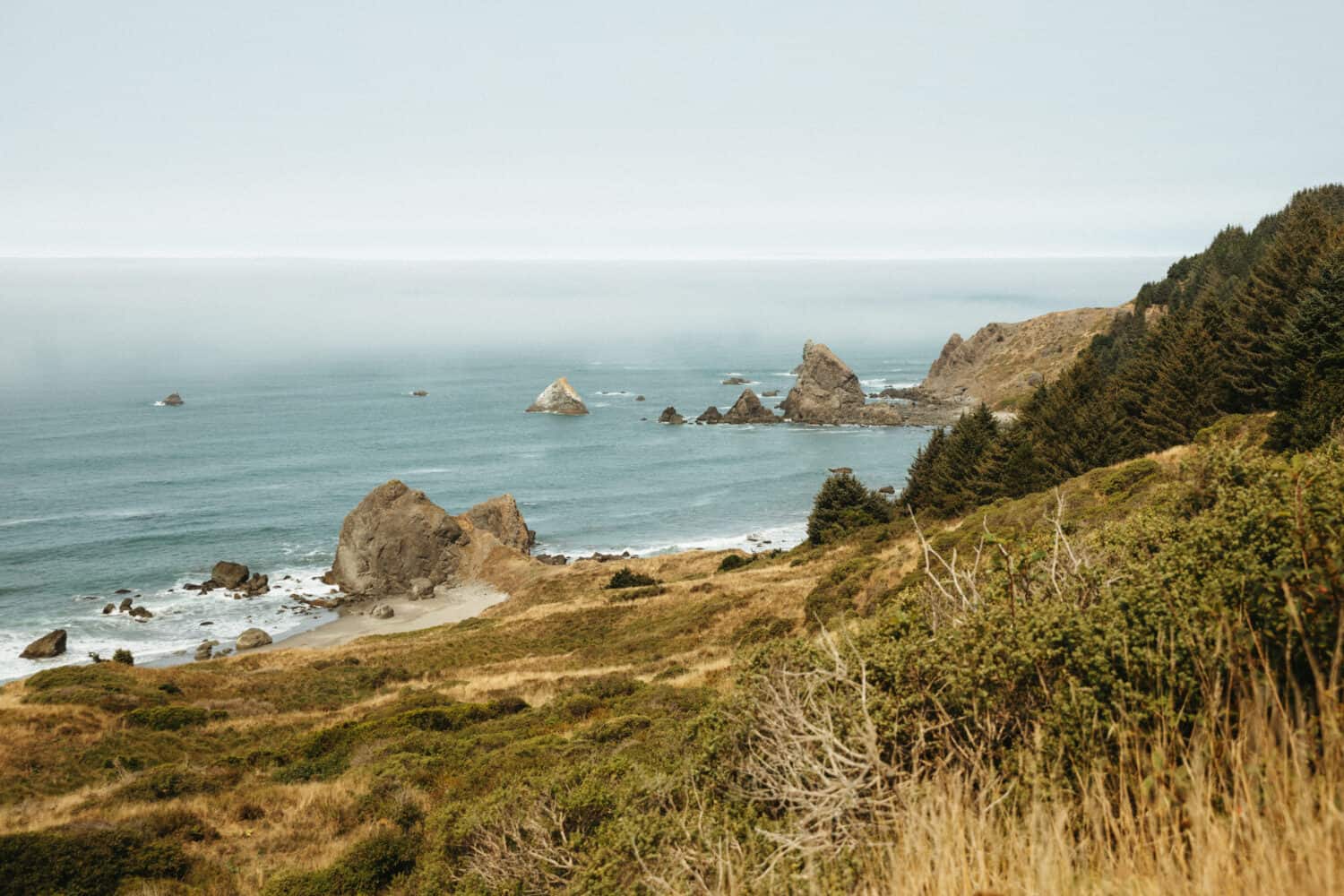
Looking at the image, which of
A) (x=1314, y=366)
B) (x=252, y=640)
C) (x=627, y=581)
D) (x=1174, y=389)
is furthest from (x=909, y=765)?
(x=252, y=640)

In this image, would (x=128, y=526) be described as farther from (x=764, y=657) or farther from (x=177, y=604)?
(x=764, y=657)

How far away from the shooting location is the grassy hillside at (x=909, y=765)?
3461mm

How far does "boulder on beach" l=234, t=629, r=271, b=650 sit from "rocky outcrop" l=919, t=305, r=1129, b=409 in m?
110

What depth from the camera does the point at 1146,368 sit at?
162ft

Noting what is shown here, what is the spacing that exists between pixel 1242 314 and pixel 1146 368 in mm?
5988

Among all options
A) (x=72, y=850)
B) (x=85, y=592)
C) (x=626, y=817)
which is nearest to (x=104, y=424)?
(x=85, y=592)

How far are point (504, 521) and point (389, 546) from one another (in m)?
10.9

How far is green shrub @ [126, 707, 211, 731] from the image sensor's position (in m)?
24.3

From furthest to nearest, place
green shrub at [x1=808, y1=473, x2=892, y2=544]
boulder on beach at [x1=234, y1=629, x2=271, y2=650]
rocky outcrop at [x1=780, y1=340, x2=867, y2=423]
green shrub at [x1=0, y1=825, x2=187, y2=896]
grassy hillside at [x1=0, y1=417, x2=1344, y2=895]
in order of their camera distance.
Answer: rocky outcrop at [x1=780, y1=340, x2=867, y2=423], boulder on beach at [x1=234, y1=629, x2=271, y2=650], green shrub at [x1=808, y1=473, x2=892, y2=544], green shrub at [x1=0, y1=825, x2=187, y2=896], grassy hillside at [x1=0, y1=417, x2=1344, y2=895]

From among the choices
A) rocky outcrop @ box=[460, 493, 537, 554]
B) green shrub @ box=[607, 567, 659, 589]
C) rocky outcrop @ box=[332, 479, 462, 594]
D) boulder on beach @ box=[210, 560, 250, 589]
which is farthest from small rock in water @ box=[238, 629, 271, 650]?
green shrub @ box=[607, 567, 659, 589]

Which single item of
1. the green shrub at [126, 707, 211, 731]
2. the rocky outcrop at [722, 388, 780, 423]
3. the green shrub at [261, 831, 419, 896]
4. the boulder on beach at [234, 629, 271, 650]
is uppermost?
the rocky outcrop at [722, 388, 780, 423]

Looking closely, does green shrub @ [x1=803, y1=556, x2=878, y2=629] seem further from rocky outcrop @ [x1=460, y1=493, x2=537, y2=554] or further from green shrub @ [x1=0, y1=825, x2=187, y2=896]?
rocky outcrop @ [x1=460, y1=493, x2=537, y2=554]

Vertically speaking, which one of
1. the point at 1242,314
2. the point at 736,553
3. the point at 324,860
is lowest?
the point at 736,553

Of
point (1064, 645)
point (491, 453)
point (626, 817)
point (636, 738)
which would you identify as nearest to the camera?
point (1064, 645)
